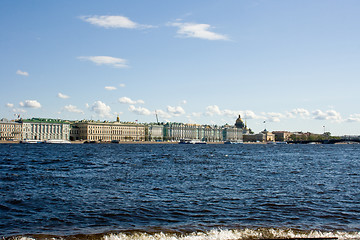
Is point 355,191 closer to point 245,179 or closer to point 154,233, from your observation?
point 245,179

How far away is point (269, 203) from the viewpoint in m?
14.5

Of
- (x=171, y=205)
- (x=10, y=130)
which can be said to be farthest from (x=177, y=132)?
(x=171, y=205)

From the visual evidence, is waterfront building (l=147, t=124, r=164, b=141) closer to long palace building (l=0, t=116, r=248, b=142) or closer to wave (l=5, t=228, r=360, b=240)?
long palace building (l=0, t=116, r=248, b=142)

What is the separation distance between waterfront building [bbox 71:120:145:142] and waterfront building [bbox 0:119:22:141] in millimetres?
24717

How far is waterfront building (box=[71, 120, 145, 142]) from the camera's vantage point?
157 meters

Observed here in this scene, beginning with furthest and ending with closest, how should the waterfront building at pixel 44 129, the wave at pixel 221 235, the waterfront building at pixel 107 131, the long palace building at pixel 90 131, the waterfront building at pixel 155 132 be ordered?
the waterfront building at pixel 155 132, the waterfront building at pixel 107 131, the waterfront building at pixel 44 129, the long palace building at pixel 90 131, the wave at pixel 221 235

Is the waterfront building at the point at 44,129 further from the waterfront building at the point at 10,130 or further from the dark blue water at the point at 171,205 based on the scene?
the dark blue water at the point at 171,205

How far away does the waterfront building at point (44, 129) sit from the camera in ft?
461

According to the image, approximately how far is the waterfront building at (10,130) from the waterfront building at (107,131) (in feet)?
81.1

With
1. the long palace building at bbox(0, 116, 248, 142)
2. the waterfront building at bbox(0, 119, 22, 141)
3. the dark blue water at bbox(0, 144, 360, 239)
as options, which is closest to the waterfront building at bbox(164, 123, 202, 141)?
the long palace building at bbox(0, 116, 248, 142)

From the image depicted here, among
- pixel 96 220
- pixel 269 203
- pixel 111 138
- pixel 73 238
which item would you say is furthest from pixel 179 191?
pixel 111 138

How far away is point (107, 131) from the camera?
16438 centimetres

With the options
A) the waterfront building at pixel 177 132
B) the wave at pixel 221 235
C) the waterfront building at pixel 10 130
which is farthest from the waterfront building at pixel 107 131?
the wave at pixel 221 235

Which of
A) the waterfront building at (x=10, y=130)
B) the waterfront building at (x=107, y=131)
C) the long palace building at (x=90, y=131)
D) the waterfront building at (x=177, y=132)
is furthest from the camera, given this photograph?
the waterfront building at (x=177, y=132)
